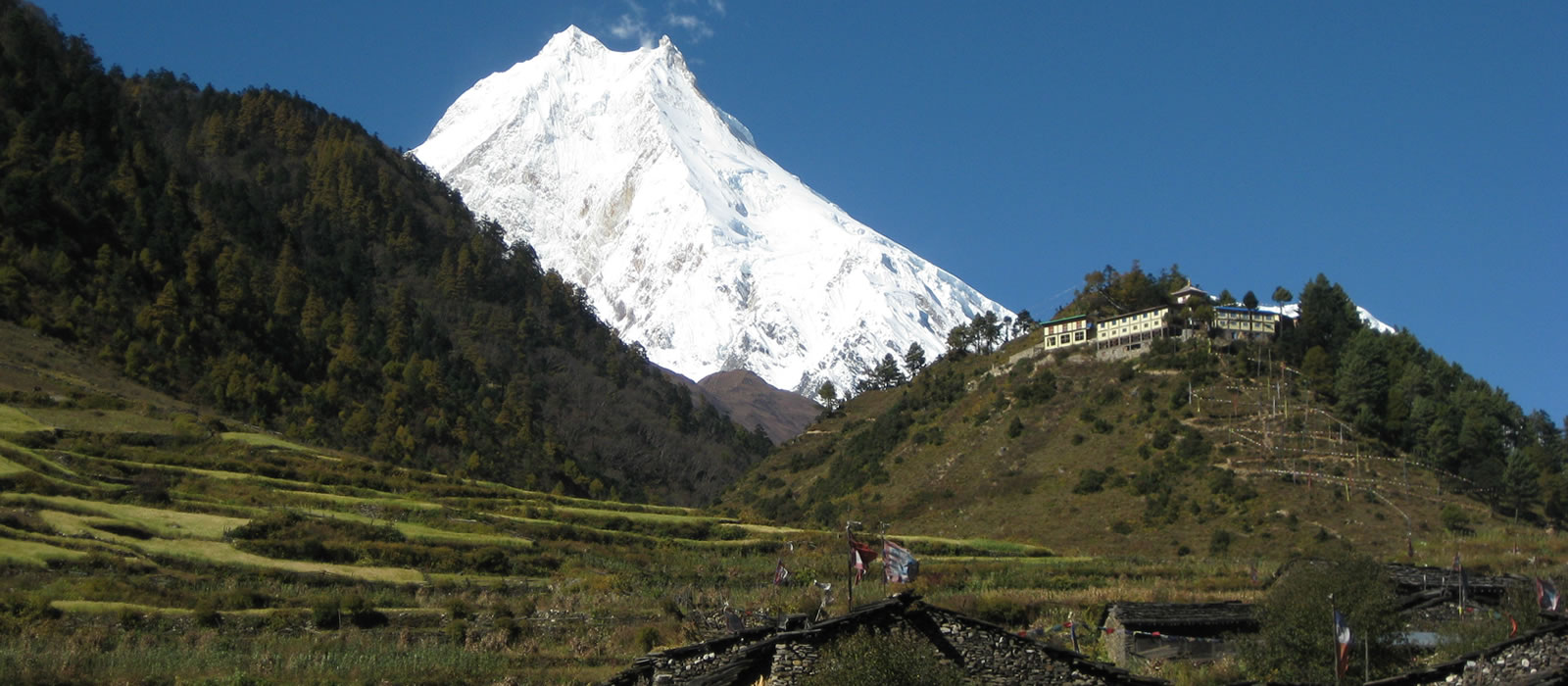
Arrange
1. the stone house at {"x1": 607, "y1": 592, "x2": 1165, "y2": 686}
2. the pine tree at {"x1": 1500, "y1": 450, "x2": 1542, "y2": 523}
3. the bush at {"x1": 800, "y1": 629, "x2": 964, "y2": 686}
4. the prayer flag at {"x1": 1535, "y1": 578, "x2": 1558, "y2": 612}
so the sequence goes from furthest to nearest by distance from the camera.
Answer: the pine tree at {"x1": 1500, "y1": 450, "x2": 1542, "y2": 523}, the prayer flag at {"x1": 1535, "y1": 578, "x2": 1558, "y2": 612}, the stone house at {"x1": 607, "y1": 592, "x2": 1165, "y2": 686}, the bush at {"x1": 800, "y1": 629, "x2": 964, "y2": 686}

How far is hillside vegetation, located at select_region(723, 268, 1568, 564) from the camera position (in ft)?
238

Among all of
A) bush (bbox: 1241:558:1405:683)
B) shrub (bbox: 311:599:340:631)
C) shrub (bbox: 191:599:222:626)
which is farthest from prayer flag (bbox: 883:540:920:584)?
shrub (bbox: 191:599:222:626)

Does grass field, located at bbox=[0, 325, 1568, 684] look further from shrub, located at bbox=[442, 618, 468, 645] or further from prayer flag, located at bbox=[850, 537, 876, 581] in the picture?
prayer flag, located at bbox=[850, 537, 876, 581]

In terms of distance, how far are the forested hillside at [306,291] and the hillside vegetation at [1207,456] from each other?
1913 cm

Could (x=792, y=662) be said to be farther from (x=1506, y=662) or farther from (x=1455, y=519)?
(x=1455, y=519)

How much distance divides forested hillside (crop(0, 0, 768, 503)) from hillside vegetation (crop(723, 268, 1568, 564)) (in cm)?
1913

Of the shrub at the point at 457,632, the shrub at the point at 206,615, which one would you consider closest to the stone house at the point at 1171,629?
the shrub at the point at 457,632

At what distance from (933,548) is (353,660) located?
34.0 metres

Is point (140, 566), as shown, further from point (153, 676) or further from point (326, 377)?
point (326, 377)

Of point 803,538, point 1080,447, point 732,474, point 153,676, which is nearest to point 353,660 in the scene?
point 153,676

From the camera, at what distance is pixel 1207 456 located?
8119cm

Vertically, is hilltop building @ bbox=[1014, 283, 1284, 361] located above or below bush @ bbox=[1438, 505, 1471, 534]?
above

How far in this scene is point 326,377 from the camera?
310 feet

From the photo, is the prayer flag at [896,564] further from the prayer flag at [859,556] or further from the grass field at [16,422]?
the grass field at [16,422]
